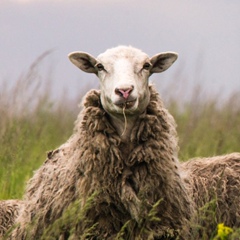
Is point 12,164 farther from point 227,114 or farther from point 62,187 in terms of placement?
point 227,114

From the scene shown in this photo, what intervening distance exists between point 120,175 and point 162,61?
111 centimetres

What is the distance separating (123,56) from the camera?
255 inches

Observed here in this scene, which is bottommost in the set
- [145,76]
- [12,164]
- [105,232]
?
[105,232]

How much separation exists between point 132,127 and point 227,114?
6974 millimetres

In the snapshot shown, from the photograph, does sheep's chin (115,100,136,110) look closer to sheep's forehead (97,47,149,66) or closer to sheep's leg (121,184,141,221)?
sheep's forehead (97,47,149,66)

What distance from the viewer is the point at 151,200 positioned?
6.26m

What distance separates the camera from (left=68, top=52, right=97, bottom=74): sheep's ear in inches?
263

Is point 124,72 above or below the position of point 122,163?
above

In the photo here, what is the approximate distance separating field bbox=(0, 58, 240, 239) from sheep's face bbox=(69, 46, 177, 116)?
260 centimetres

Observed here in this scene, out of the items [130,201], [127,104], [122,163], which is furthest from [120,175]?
[127,104]

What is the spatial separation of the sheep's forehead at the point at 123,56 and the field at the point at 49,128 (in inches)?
105

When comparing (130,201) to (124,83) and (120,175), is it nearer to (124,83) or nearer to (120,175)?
(120,175)

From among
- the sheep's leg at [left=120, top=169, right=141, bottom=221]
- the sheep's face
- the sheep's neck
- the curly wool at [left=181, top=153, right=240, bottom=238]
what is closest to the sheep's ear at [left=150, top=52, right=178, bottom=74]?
the sheep's face

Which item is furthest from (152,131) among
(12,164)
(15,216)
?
(12,164)
